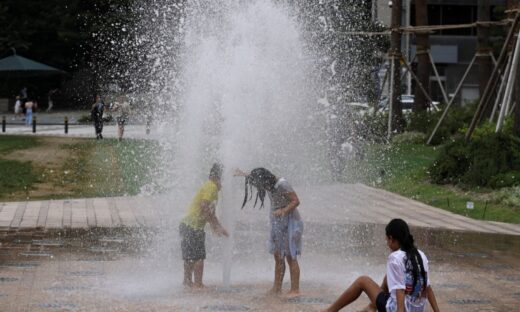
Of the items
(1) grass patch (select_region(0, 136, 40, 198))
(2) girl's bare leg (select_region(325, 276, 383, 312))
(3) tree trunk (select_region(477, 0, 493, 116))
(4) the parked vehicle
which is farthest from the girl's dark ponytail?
(4) the parked vehicle

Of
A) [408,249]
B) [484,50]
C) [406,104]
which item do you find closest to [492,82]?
[484,50]

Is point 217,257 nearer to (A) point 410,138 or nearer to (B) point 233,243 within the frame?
(B) point 233,243

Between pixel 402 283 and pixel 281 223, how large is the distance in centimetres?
305

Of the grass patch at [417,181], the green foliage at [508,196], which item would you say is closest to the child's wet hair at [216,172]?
the grass patch at [417,181]

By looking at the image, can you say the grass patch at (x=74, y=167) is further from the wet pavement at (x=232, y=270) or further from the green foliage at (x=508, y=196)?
the green foliage at (x=508, y=196)

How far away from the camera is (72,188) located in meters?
22.1

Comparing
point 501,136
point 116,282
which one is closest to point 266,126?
point 116,282

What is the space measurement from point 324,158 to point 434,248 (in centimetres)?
1183

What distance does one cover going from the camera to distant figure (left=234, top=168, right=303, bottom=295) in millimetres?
10352

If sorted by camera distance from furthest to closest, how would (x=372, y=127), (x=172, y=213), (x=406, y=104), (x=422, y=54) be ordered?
(x=406, y=104) < (x=422, y=54) < (x=372, y=127) < (x=172, y=213)

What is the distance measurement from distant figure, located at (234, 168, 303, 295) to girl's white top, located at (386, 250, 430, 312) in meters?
2.74

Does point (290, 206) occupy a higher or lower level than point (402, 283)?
higher

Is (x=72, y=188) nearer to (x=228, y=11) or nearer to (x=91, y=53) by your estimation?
(x=228, y=11)

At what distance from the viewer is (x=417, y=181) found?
906 inches
